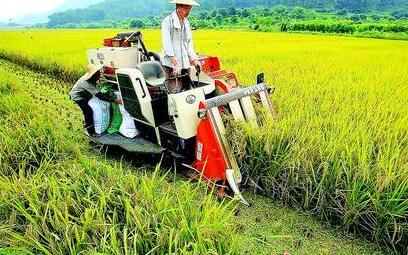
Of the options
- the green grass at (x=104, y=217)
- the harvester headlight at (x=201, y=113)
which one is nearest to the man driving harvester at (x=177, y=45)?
the harvester headlight at (x=201, y=113)

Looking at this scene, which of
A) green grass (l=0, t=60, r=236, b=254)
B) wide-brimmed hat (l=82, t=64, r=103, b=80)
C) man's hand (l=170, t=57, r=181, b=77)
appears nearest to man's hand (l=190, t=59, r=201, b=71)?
man's hand (l=170, t=57, r=181, b=77)

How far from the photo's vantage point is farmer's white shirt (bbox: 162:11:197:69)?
3736 millimetres

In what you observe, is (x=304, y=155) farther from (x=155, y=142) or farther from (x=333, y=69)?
(x=333, y=69)

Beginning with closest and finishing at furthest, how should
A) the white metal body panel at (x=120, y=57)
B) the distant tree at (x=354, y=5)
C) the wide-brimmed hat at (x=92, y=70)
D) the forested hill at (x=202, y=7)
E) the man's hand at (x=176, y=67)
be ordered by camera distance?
the man's hand at (x=176, y=67), the white metal body panel at (x=120, y=57), the wide-brimmed hat at (x=92, y=70), the distant tree at (x=354, y=5), the forested hill at (x=202, y=7)

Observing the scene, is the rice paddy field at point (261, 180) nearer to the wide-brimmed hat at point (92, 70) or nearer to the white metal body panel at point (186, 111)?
the white metal body panel at point (186, 111)

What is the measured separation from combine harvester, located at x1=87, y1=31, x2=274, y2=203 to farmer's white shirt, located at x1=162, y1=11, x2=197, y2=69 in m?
0.16

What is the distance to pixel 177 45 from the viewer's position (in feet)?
12.8

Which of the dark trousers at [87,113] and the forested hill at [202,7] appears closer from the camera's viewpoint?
the dark trousers at [87,113]

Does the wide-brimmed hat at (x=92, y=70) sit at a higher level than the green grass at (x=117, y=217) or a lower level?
higher

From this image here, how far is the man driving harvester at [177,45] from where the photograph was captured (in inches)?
144

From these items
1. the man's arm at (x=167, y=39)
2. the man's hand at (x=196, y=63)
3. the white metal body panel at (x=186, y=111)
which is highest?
the man's arm at (x=167, y=39)

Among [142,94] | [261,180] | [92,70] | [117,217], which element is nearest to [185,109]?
[142,94]

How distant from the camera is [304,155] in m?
2.84

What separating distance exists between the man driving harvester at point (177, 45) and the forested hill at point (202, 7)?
564 centimetres
